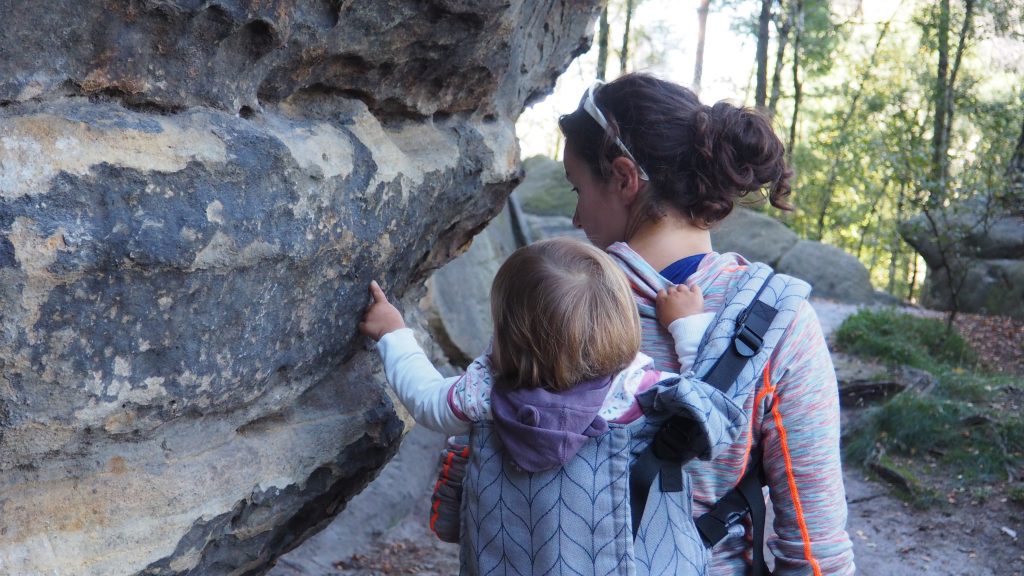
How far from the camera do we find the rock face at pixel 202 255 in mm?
1500

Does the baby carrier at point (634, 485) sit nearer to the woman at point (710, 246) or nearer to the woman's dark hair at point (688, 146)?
the woman at point (710, 246)

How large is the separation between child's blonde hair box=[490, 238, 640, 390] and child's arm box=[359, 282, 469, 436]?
0.16 metres

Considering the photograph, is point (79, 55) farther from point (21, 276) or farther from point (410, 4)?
point (410, 4)

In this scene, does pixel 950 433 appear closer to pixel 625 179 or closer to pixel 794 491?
pixel 794 491

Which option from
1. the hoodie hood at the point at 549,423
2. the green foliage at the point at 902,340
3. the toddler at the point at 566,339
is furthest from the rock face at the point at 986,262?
the hoodie hood at the point at 549,423

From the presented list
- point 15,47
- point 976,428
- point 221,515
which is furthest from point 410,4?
point 976,428

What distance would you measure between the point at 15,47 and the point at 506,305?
914 mm

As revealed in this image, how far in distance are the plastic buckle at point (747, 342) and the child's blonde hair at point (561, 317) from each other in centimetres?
19

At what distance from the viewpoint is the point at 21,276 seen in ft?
4.69

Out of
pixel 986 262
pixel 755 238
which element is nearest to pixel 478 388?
pixel 755 238

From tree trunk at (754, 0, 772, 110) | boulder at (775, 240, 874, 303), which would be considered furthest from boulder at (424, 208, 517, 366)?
tree trunk at (754, 0, 772, 110)

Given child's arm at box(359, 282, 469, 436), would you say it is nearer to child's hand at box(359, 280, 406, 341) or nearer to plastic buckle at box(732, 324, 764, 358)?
child's hand at box(359, 280, 406, 341)

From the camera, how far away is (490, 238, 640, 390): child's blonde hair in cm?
164

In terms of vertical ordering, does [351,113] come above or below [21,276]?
above
